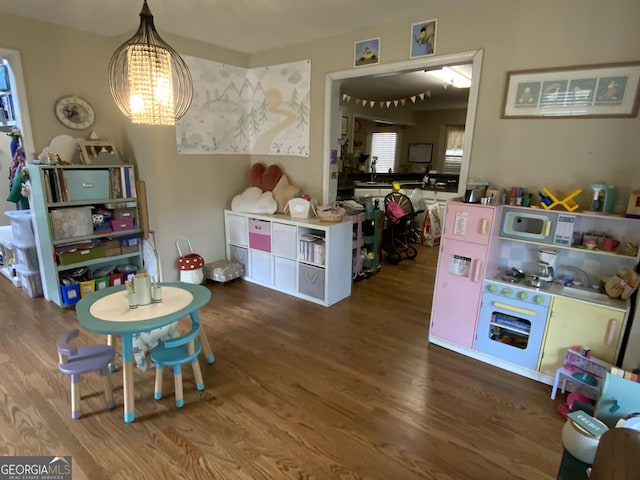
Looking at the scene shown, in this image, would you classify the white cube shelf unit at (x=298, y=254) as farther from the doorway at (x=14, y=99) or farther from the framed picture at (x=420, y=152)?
the framed picture at (x=420, y=152)

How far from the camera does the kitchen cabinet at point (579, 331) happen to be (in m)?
2.04

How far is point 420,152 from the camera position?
771cm

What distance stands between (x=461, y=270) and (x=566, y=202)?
2.53ft

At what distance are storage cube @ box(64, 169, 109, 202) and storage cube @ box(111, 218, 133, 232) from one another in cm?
26

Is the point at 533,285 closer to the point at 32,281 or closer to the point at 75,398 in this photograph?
the point at 75,398

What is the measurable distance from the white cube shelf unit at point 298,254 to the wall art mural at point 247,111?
2.64ft

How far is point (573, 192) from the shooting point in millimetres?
2248

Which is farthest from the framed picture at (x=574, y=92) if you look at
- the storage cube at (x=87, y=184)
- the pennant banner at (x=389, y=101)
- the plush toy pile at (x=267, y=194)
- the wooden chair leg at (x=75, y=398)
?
the storage cube at (x=87, y=184)

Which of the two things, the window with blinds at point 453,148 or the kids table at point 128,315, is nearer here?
the kids table at point 128,315

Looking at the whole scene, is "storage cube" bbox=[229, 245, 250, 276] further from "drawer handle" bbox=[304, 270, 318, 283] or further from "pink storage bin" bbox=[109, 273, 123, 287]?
"pink storage bin" bbox=[109, 273, 123, 287]

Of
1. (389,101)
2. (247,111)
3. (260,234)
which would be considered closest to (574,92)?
(260,234)

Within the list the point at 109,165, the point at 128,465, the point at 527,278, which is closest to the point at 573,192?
the point at 527,278

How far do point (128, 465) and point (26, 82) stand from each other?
10.6 feet

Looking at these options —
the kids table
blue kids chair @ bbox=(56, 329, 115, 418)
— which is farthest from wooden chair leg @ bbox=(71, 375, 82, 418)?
the kids table
